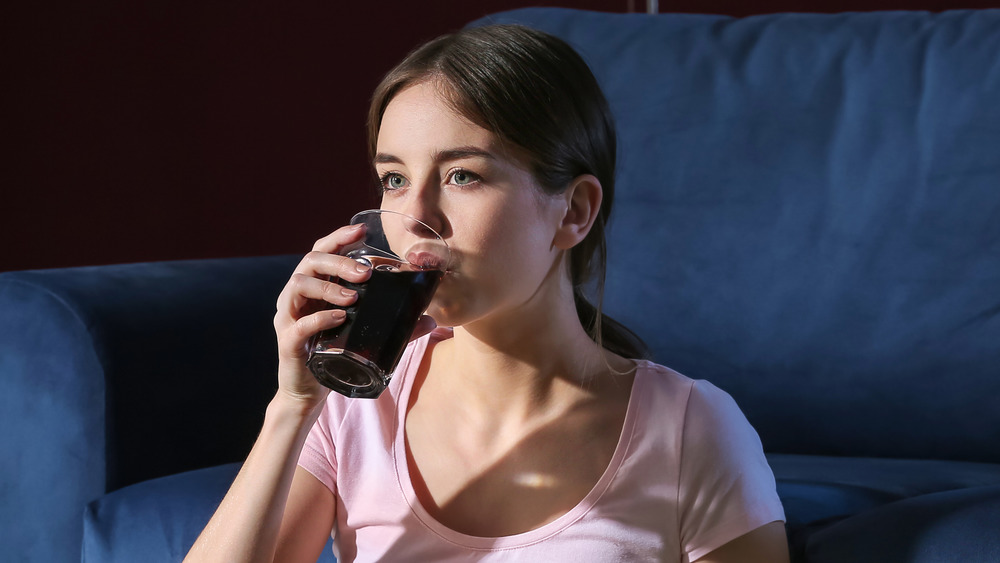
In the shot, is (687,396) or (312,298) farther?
(687,396)

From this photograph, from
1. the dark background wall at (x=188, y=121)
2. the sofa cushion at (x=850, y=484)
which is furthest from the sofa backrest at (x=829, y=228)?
the dark background wall at (x=188, y=121)

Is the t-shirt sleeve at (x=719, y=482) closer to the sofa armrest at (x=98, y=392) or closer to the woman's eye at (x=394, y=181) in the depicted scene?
the woman's eye at (x=394, y=181)

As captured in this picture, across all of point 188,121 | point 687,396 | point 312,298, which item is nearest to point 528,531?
point 687,396

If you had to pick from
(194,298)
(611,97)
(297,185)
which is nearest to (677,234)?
(611,97)

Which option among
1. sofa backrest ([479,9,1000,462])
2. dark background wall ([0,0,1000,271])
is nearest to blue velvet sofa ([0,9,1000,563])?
sofa backrest ([479,9,1000,462])

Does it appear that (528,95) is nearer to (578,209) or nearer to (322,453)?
(578,209)

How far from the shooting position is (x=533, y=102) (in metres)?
0.96

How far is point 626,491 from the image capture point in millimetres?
989

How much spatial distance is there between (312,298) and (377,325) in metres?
0.10

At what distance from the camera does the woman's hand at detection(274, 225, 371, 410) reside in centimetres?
83

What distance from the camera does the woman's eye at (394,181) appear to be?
944 mm

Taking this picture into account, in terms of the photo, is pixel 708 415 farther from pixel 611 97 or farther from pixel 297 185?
pixel 297 185

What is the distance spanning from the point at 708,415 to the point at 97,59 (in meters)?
2.22

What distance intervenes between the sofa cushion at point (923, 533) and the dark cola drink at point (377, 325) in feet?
1.51
